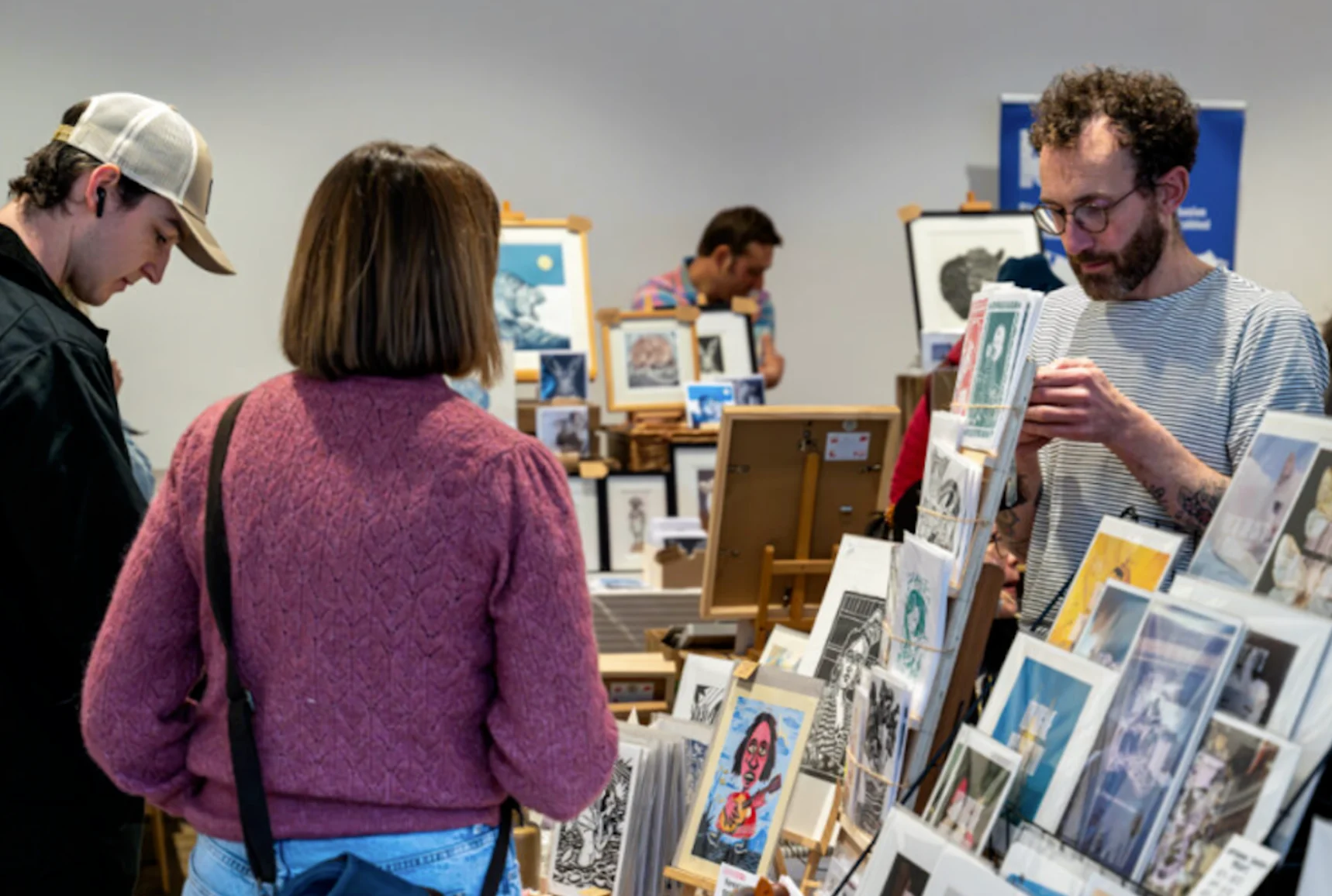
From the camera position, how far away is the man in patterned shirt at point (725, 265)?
5566 millimetres

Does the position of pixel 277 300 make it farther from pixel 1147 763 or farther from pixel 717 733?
pixel 1147 763

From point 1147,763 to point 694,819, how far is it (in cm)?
108

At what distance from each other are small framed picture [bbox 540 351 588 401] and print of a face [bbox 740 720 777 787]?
8.89 feet

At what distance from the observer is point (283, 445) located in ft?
4.26

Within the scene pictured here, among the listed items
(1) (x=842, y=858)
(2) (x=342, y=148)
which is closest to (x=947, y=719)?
(1) (x=842, y=858)

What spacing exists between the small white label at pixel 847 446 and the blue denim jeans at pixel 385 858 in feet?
6.33

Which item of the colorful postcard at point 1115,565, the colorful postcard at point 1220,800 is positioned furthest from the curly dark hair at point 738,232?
the colorful postcard at point 1220,800

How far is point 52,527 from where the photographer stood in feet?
5.76

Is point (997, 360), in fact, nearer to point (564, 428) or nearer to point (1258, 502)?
point (1258, 502)

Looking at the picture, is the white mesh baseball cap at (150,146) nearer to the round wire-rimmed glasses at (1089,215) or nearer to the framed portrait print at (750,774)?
the framed portrait print at (750,774)

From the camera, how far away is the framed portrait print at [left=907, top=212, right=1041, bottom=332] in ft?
19.8

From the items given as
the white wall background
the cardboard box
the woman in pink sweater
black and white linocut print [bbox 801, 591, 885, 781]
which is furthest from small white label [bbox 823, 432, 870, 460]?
the white wall background

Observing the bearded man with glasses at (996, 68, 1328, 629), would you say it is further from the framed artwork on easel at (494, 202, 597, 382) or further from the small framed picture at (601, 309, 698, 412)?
the framed artwork on easel at (494, 202, 597, 382)

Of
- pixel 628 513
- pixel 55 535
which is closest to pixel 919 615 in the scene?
pixel 55 535
